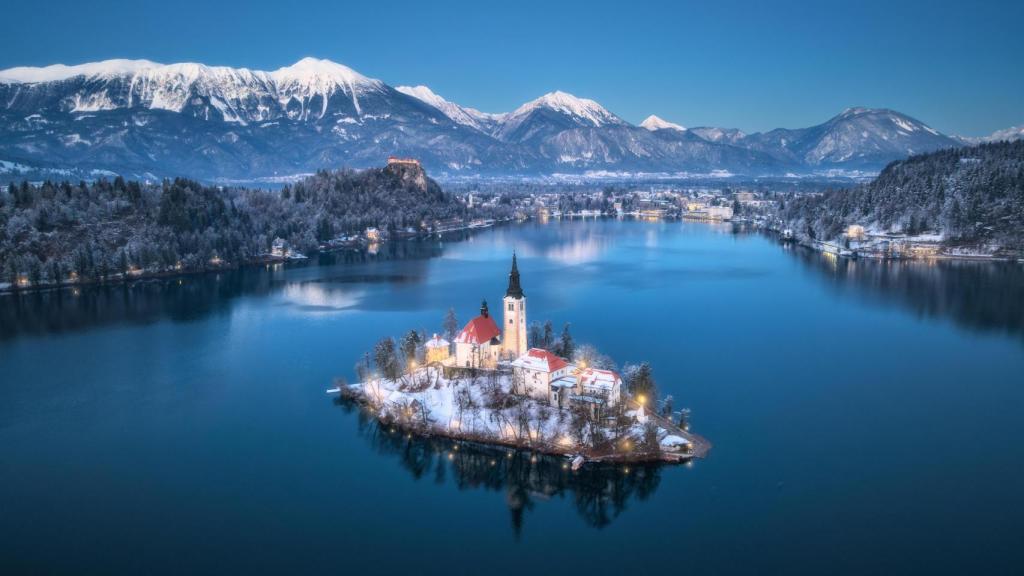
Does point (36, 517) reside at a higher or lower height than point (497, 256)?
lower

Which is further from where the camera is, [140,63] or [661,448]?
[140,63]

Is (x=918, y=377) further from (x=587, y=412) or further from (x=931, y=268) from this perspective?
(x=931, y=268)

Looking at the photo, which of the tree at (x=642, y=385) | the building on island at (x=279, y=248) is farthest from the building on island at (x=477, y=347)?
the building on island at (x=279, y=248)

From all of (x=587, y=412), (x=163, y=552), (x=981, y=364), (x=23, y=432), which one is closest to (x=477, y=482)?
(x=587, y=412)

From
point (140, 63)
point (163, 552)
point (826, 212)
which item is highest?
point (140, 63)

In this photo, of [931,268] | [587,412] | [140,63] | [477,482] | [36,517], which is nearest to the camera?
[36,517]

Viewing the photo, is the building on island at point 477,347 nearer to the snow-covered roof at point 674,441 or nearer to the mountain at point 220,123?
the snow-covered roof at point 674,441

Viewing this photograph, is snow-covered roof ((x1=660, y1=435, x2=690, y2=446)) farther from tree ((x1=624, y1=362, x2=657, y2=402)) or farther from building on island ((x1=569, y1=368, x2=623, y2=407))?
tree ((x1=624, y1=362, x2=657, y2=402))

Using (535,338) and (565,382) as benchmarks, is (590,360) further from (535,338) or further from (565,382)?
(565,382)
